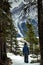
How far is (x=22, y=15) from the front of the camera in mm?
7195

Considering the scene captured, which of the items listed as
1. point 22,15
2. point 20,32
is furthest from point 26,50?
point 22,15

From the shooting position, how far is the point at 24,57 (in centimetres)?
846

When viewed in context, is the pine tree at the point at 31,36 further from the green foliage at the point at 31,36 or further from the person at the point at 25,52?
the person at the point at 25,52

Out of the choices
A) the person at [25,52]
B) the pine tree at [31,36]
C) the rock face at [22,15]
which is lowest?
the person at [25,52]

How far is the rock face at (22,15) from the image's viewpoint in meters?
6.98

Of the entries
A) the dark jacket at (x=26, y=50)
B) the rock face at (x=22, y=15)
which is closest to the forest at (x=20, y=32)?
the rock face at (x=22, y=15)

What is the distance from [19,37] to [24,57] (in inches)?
32.6

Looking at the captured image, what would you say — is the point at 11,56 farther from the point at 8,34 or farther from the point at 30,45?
the point at 8,34

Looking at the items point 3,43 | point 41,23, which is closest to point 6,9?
point 3,43

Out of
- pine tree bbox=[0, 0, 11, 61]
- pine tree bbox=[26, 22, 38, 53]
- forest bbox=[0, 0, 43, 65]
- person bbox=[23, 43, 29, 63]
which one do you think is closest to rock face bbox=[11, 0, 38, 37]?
forest bbox=[0, 0, 43, 65]

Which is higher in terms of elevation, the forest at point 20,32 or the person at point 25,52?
the forest at point 20,32

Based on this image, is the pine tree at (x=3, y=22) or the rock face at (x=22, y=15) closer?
the pine tree at (x=3, y=22)

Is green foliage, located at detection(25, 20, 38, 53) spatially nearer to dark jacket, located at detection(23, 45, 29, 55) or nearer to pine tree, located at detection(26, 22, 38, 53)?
pine tree, located at detection(26, 22, 38, 53)

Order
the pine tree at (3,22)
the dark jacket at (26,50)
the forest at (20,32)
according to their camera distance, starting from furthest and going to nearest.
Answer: the dark jacket at (26,50)
the pine tree at (3,22)
the forest at (20,32)
